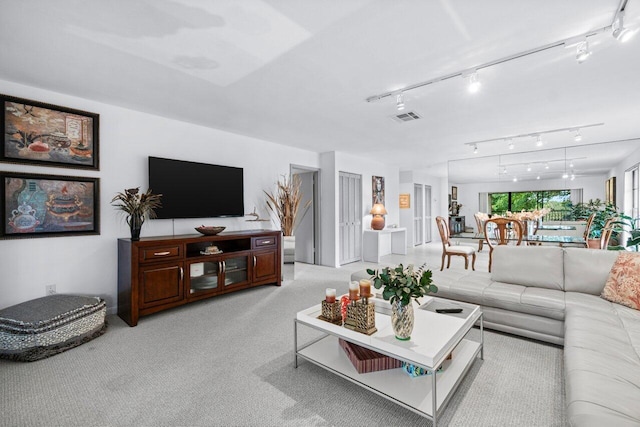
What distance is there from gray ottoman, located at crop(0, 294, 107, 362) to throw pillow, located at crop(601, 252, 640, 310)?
4633 millimetres

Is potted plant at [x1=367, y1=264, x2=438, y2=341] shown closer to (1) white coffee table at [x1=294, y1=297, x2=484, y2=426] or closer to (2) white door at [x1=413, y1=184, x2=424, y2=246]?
(1) white coffee table at [x1=294, y1=297, x2=484, y2=426]

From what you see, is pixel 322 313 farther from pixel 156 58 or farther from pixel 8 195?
pixel 8 195

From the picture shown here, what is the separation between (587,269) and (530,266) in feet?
1.41

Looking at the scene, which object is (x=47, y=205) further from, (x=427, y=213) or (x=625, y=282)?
(x=427, y=213)

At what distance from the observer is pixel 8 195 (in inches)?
110

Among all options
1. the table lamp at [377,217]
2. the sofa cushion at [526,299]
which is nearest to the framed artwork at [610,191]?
the sofa cushion at [526,299]

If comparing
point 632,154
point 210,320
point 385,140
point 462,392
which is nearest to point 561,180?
point 632,154

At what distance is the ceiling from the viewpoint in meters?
1.84

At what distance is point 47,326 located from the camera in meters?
2.46

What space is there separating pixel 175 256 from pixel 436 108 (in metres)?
3.56

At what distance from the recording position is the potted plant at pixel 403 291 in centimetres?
173

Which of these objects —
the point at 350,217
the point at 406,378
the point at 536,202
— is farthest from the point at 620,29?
the point at 350,217

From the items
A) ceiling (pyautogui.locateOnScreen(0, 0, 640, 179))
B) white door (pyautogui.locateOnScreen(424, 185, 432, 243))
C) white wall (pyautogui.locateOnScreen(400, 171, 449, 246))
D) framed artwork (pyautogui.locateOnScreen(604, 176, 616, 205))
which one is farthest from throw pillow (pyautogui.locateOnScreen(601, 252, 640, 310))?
white door (pyautogui.locateOnScreen(424, 185, 432, 243))

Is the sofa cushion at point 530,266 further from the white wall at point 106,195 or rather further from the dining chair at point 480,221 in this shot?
the white wall at point 106,195
